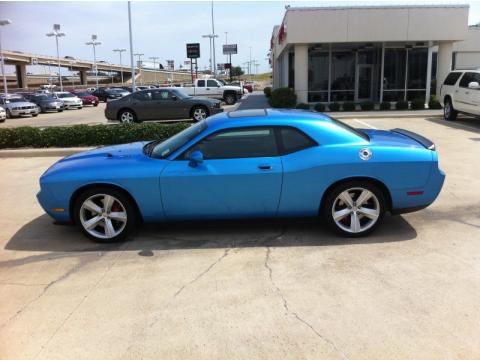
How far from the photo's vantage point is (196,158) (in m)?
5.02

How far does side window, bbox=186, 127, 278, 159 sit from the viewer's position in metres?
5.15

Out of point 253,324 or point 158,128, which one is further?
point 158,128

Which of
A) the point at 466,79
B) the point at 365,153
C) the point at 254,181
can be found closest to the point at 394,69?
the point at 466,79

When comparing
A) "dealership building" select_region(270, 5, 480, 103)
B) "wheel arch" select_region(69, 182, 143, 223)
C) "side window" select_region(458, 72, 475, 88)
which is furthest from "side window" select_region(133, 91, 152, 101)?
"wheel arch" select_region(69, 182, 143, 223)

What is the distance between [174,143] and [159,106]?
40.6 feet

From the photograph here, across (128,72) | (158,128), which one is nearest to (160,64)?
(128,72)

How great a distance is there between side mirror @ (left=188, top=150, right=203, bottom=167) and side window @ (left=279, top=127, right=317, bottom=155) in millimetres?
908

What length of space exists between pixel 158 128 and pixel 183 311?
785 centimetres

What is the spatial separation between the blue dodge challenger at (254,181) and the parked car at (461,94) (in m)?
10.7

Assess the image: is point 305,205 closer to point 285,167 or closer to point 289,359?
point 285,167

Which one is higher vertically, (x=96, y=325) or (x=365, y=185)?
(x=365, y=185)

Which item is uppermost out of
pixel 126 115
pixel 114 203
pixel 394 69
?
pixel 394 69

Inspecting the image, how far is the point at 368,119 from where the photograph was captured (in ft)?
57.5

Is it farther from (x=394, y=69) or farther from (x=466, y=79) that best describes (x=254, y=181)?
(x=394, y=69)
